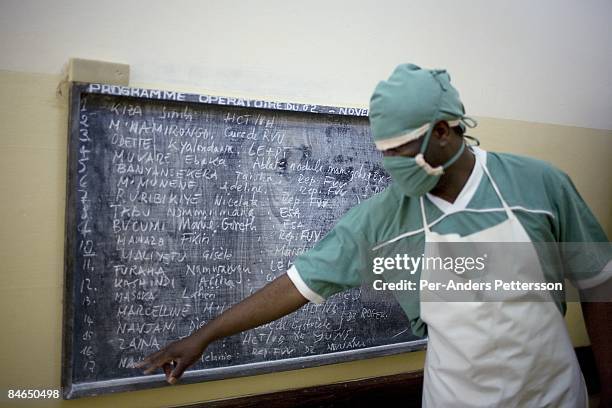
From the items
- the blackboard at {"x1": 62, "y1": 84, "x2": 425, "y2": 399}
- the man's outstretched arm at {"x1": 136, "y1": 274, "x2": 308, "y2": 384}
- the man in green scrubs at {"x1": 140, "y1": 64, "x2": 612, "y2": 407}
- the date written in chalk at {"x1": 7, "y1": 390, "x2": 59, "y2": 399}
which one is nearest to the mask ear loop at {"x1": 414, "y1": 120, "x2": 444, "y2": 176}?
the man in green scrubs at {"x1": 140, "y1": 64, "x2": 612, "y2": 407}

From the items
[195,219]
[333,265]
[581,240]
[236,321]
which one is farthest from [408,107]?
[195,219]

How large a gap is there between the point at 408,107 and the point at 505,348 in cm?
74

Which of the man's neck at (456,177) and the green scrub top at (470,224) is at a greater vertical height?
the man's neck at (456,177)

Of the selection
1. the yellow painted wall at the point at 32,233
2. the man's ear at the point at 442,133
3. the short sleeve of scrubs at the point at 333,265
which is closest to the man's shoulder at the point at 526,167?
the man's ear at the point at 442,133

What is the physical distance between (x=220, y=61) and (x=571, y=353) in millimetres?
1694

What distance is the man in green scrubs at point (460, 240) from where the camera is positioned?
1.44 metres

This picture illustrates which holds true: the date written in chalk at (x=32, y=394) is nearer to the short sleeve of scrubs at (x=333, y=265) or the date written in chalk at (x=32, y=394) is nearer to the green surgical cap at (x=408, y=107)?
the short sleeve of scrubs at (x=333, y=265)

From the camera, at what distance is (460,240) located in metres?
1.52

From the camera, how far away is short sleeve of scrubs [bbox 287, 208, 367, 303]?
5.21 feet

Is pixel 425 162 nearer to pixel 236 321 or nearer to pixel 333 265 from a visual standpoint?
pixel 333 265

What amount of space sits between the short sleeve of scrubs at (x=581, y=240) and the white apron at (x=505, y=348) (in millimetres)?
123

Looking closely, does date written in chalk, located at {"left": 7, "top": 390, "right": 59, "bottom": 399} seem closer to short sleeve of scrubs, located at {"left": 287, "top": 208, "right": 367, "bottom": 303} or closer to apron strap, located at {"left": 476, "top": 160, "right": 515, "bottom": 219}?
short sleeve of scrubs, located at {"left": 287, "top": 208, "right": 367, "bottom": 303}

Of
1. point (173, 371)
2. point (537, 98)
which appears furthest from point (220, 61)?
point (537, 98)

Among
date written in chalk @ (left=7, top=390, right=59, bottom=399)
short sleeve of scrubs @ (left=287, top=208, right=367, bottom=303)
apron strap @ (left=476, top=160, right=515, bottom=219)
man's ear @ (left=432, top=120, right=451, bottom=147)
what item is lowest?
date written in chalk @ (left=7, top=390, right=59, bottom=399)
